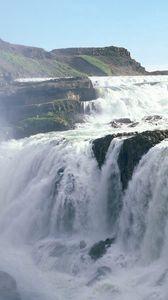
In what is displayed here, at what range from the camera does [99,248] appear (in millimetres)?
26172

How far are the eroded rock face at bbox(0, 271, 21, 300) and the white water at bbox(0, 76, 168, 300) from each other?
1.25 feet

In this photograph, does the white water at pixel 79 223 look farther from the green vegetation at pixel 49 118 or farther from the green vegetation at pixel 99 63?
the green vegetation at pixel 99 63

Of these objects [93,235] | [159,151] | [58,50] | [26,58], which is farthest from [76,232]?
[58,50]

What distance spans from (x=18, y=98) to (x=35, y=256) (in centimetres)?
3125

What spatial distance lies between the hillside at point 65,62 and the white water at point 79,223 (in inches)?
1771

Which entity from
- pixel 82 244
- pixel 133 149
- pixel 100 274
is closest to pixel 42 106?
pixel 133 149

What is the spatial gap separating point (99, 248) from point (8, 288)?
4.71 m

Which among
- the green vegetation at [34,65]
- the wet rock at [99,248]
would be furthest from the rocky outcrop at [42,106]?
the wet rock at [99,248]

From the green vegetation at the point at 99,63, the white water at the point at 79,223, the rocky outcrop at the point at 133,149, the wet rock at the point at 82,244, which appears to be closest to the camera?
the white water at the point at 79,223

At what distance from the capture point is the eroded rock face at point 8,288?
2261 centimetres

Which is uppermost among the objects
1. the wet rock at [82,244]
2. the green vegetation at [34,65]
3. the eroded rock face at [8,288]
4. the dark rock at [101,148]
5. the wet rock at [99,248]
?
the green vegetation at [34,65]

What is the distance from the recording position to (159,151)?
25.5m

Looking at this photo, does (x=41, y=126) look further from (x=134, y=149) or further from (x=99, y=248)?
(x=99, y=248)

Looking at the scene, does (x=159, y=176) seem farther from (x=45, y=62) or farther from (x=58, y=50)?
(x=58, y=50)
